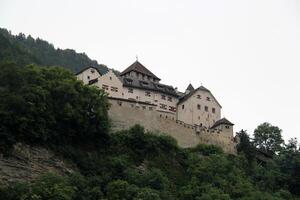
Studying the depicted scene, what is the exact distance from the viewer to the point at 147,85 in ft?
242

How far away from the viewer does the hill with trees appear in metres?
46.5

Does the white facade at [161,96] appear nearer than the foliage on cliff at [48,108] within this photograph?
No

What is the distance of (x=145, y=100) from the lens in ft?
235

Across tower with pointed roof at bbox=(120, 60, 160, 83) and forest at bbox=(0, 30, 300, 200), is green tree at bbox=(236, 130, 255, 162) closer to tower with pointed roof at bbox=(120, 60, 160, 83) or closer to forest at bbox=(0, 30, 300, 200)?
forest at bbox=(0, 30, 300, 200)

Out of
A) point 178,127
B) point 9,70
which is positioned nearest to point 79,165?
point 9,70

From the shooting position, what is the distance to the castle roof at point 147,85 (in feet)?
236

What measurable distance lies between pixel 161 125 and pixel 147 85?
Result: 10264mm

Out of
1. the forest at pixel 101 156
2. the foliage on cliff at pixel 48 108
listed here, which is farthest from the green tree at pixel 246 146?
the foliage on cliff at pixel 48 108

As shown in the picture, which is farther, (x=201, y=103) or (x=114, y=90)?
(x=201, y=103)

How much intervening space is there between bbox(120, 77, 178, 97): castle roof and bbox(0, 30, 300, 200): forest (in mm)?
11984

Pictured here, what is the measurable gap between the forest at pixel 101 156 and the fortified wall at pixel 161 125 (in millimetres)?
2590

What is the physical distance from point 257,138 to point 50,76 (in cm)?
3057

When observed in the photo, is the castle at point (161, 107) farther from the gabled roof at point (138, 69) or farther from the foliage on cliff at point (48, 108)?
the foliage on cliff at point (48, 108)

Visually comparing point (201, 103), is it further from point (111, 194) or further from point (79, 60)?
point (79, 60)
